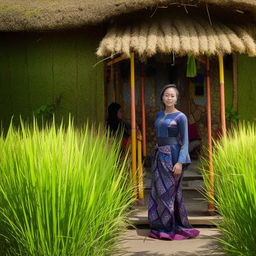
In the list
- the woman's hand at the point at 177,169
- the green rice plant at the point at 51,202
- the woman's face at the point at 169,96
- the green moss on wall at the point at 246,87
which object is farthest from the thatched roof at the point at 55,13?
the green rice plant at the point at 51,202

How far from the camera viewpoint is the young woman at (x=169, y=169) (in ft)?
14.5

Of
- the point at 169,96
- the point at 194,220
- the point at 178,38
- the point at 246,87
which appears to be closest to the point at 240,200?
the point at 169,96

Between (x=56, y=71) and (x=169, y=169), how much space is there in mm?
3181

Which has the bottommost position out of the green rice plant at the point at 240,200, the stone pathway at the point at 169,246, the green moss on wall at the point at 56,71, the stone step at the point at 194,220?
the stone pathway at the point at 169,246

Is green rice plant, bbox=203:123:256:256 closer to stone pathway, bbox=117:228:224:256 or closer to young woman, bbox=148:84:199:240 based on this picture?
stone pathway, bbox=117:228:224:256

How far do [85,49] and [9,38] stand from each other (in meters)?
1.25

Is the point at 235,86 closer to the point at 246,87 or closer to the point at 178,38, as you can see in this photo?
the point at 246,87

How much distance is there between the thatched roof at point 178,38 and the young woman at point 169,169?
0.79 metres

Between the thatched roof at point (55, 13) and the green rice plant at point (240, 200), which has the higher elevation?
the thatched roof at point (55, 13)

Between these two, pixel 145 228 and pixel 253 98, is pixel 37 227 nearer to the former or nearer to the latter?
pixel 145 228

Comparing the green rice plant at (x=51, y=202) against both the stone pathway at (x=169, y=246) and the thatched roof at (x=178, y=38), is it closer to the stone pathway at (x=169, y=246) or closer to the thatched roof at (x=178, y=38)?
the stone pathway at (x=169, y=246)

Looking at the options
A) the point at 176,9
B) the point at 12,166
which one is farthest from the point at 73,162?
the point at 176,9

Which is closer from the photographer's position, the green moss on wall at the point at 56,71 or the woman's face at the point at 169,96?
the woman's face at the point at 169,96

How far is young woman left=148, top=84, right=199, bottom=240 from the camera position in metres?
4.43
